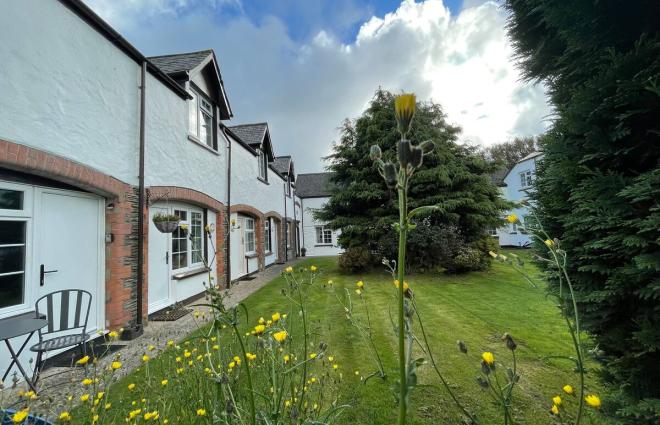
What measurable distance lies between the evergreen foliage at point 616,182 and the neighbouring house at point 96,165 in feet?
8.55

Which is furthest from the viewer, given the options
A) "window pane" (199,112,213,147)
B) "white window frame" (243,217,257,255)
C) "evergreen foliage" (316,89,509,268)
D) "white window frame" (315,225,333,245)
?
"white window frame" (315,225,333,245)

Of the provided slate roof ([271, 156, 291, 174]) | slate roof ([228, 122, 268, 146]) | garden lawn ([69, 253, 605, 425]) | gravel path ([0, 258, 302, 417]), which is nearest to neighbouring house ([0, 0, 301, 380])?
gravel path ([0, 258, 302, 417])

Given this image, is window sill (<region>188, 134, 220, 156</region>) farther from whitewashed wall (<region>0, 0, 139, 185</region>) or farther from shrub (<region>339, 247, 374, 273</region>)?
shrub (<region>339, 247, 374, 273</region>)

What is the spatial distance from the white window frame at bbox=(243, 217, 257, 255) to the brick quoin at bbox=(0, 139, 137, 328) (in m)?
6.76

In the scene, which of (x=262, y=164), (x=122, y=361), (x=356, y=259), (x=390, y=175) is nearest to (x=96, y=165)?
(x=122, y=361)

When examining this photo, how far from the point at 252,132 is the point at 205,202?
718cm

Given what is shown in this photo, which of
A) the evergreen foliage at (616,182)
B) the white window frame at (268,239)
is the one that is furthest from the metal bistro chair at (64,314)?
the white window frame at (268,239)

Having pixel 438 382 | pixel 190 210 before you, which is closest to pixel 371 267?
pixel 190 210

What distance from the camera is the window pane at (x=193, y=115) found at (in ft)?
26.2

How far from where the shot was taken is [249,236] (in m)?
13.1

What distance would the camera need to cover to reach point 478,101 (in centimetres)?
259

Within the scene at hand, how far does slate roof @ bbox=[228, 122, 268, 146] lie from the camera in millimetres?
13627

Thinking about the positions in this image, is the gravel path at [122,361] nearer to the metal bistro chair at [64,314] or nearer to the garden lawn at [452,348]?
the metal bistro chair at [64,314]

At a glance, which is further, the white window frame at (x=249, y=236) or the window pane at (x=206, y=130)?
the white window frame at (x=249, y=236)
